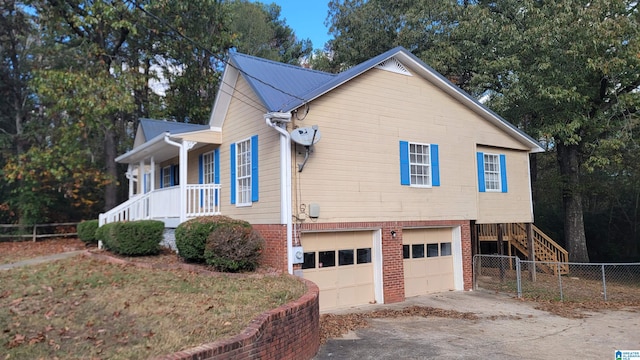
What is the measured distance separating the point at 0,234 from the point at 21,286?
702 inches

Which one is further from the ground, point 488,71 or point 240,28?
point 240,28

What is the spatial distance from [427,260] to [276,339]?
892cm

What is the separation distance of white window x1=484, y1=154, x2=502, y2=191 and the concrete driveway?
5.07m

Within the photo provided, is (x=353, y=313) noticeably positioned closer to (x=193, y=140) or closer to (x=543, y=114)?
(x=193, y=140)

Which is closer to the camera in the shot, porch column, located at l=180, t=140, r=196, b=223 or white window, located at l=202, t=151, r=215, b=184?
porch column, located at l=180, t=140, r=196, b=223

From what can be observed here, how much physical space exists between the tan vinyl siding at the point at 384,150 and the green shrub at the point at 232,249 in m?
1.43

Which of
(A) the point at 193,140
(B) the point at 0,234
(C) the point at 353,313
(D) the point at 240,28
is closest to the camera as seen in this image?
(C) the point at 353,313

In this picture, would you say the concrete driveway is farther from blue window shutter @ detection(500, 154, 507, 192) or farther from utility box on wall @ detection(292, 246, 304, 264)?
blue window shutter @ detection(500, 154, 507, 192)

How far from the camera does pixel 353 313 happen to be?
1120 centimetres

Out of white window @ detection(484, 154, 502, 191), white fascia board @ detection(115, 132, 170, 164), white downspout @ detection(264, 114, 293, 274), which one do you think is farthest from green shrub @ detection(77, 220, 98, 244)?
white window @ detection(484, 154, 502, 191)

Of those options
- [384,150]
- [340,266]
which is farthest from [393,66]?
[340,266]

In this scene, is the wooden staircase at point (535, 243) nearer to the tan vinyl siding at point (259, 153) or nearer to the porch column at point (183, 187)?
the tan vinyl siding at point (259, 153)

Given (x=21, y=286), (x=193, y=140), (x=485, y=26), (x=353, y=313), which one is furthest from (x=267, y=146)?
(x=485, y=26)

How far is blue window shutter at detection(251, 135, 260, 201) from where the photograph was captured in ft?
39.2
